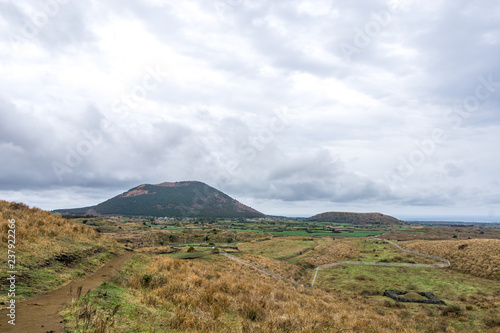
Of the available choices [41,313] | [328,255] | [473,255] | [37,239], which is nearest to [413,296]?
[473,255]

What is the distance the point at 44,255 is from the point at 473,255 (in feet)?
252

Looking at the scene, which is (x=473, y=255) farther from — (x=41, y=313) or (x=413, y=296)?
(x=41, y=313)

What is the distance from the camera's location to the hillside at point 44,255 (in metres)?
11.5

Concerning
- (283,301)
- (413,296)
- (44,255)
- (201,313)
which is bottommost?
(413,296)

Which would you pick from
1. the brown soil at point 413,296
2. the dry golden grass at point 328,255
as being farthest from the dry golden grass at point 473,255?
the brown soil at point 413,296

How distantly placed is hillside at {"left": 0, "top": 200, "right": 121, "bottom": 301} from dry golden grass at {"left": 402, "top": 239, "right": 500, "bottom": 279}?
213 ft

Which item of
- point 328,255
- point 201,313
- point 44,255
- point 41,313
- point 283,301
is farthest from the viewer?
point 328,255

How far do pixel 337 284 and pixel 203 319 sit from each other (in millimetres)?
41023

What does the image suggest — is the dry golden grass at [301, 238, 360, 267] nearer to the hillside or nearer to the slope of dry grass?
the slope of dry grass

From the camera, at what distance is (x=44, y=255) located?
570 inches

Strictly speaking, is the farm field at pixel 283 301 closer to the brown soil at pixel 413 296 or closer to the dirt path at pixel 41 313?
the dirt path at pixel 41 313

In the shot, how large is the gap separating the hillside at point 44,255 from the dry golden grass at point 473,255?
213ft

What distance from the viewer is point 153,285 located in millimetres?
→ 14836

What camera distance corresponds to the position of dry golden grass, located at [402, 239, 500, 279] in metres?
49.4
